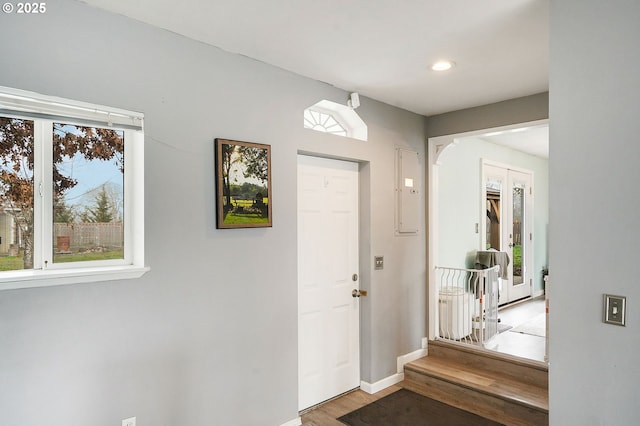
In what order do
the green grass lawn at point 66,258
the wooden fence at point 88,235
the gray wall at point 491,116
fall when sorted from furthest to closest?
the gray wall at point 491,116, the wooden fence at point 88,235, the green grass lawn at point 66,258

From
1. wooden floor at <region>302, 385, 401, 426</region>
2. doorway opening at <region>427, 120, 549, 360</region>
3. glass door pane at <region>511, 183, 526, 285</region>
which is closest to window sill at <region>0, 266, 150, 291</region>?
wooden floor at <region>302, 385, 401, 426</region>

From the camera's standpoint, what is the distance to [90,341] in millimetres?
1919

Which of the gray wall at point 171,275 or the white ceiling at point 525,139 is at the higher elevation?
the white ceiling at point 525,139

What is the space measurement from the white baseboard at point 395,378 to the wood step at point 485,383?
59 millimetres

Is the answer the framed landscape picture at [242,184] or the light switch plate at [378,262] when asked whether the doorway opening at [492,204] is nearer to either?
the light switch plate at [378,262]

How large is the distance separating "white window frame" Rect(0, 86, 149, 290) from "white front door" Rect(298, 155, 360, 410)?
1.26 meters

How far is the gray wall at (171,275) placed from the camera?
1.79 metres

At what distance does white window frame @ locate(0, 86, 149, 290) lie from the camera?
175 centimetres

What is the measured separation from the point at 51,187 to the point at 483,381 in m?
3.43

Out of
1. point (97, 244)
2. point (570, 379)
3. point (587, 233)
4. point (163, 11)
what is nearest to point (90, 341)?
point (97, 244)

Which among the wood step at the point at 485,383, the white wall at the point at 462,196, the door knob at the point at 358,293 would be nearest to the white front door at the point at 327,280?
the door knob at the point at 358,293

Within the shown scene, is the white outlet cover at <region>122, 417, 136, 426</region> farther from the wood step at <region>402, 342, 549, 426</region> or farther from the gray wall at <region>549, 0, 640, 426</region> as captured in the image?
the wood step at <region>402, 342, 549, 426</region>

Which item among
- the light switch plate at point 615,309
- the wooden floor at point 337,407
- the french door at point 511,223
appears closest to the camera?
the light switch plate at point 615,309

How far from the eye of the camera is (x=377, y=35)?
2279 mm
